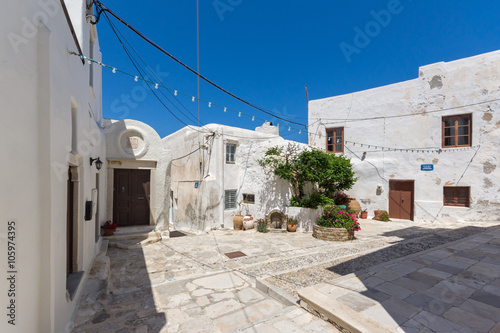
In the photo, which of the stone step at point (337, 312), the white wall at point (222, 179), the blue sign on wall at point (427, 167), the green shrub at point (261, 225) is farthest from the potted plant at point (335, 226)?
the blue sign on wall at point (427, 167)

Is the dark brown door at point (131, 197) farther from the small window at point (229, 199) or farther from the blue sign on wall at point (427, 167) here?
the blue sign on wall at point (427, 167)

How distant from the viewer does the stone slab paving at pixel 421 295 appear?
3053 mm

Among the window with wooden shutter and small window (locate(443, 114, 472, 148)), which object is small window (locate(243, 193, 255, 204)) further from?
small window (locate(443, 114, 472, 148))

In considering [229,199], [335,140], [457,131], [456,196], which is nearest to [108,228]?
[229,199]

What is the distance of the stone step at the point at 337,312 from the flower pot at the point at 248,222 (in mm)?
6868

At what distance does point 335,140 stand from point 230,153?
6885 millimetres

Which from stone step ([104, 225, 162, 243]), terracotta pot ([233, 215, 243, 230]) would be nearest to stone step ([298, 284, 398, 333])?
stone step ([104, 225, 162, 243])

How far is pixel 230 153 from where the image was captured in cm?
1168

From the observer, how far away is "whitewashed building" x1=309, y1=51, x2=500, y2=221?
10.7 metres

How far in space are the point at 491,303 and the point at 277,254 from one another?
14.1 feet

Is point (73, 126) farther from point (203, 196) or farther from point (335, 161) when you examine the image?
point (335, 161)

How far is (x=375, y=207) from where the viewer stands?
13.0 meters

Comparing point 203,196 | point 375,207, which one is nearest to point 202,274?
point 203,196

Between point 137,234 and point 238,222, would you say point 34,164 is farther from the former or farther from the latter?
point 238,222
